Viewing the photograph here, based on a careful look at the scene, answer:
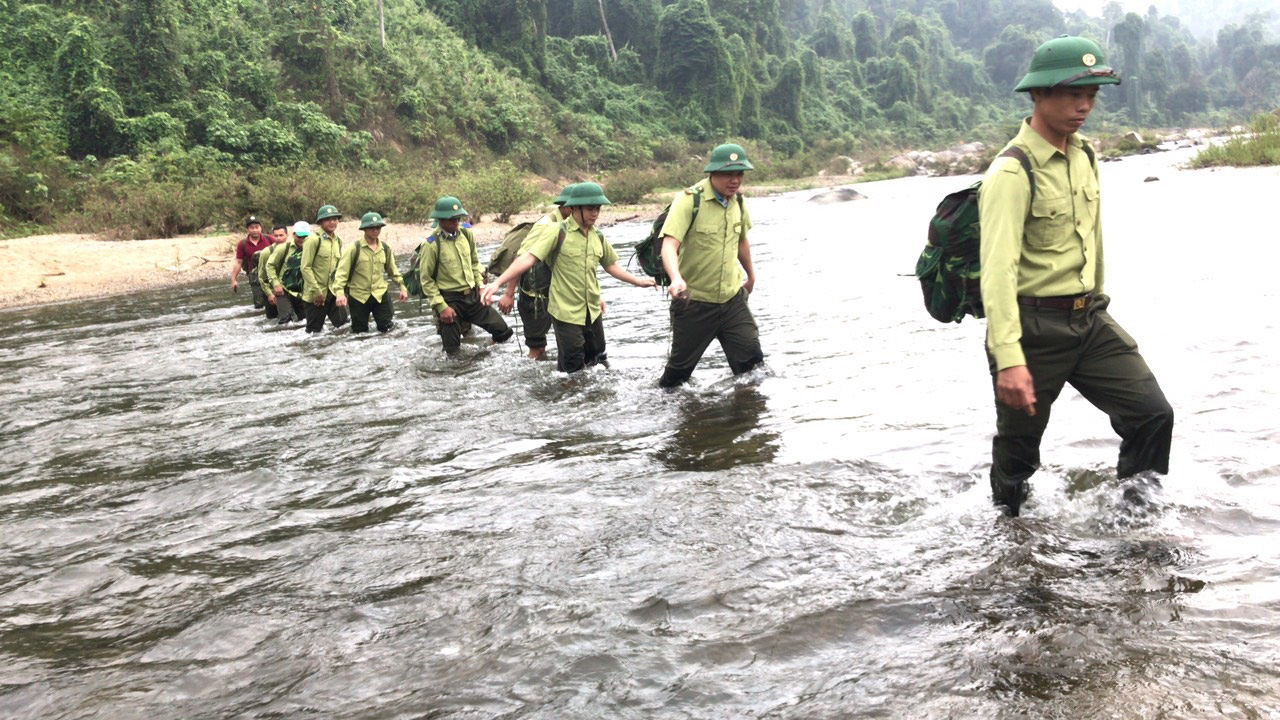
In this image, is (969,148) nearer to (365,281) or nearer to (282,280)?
(282,280)

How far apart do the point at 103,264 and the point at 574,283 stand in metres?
18.1

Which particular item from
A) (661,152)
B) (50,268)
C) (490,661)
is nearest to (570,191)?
(490,661)

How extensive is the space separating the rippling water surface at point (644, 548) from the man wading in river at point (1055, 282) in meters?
0.60

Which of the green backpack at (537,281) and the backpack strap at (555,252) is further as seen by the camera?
the green backpack at (537,281)

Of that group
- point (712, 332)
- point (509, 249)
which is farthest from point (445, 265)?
point (712, 332)

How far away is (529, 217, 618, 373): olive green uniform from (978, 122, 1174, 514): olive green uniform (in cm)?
445

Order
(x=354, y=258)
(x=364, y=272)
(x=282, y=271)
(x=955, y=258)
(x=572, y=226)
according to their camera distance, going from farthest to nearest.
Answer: (x=282, y=271) → (x=364, y=272) → (x=354, y=258) → (x=572, y=226) → (x=955, y=258)

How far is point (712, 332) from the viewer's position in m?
7.11

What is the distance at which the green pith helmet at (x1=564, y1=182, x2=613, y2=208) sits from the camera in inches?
299

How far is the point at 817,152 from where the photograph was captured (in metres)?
73.5

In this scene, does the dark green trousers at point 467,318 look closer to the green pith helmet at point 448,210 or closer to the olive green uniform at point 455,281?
the olive green uniform at point 455,281

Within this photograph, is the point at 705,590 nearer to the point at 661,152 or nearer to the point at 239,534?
the point at 239,534

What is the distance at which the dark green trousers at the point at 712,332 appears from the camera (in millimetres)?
6984

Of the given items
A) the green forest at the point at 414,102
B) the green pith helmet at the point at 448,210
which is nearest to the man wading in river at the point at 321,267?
the green pith helmet at the point at 448,210
